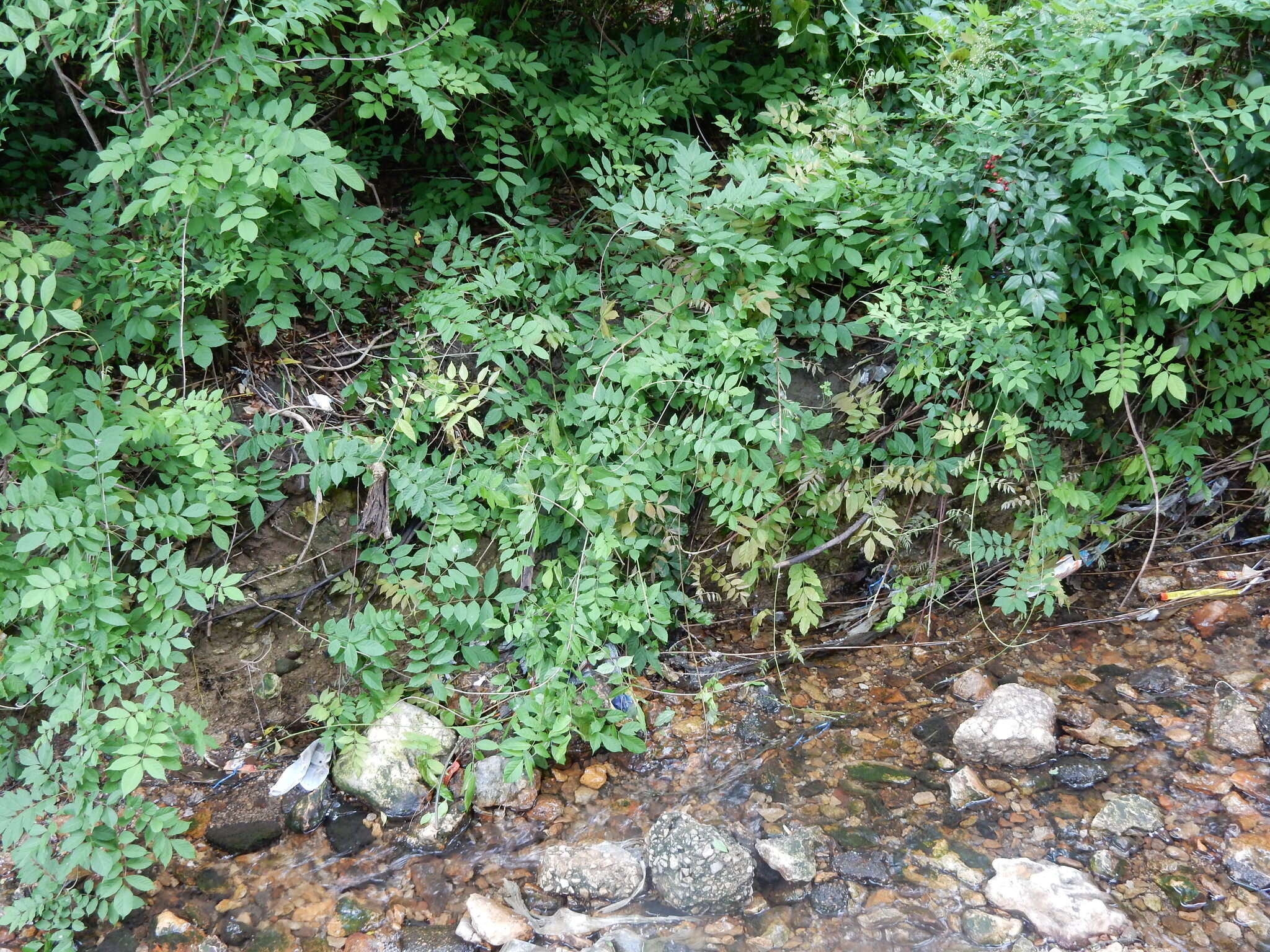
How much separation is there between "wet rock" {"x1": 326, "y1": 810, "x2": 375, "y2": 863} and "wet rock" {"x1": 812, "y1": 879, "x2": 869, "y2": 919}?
1375 millimetres

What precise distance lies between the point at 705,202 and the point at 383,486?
1501 millimetres

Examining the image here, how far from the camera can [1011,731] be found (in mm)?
2631

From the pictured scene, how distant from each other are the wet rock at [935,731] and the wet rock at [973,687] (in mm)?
143

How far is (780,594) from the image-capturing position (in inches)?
128

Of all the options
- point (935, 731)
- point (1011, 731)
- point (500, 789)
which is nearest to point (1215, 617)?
point (1011, 731)

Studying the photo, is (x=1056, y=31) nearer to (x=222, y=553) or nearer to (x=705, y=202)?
(x=705, y=202)

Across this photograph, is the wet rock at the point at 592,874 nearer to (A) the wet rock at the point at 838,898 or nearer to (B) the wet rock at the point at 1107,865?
(A) the wet rock at the point at 838,898

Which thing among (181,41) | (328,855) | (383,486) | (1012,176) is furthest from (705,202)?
(328,855)

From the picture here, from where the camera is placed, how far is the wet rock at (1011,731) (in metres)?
2.61

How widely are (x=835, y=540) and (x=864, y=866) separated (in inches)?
43.4

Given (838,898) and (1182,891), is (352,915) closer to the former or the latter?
(838,898)

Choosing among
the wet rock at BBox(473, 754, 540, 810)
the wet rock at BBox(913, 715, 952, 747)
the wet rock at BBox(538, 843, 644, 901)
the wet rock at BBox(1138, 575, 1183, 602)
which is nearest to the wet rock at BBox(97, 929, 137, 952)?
the wet rock at BBox(473, 754, 540, 810)

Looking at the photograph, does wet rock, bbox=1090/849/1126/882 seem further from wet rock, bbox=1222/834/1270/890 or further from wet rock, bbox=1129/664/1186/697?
wet rock, bbox=1129/664/1186/697

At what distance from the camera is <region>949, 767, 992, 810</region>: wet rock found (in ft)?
8.27
